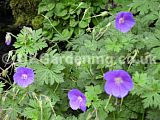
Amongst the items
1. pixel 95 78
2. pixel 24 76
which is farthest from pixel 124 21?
pixel 24 76

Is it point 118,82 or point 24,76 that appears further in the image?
point 24,76

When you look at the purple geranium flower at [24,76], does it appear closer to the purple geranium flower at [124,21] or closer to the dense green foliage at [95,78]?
the dense green foliage at [95,78]

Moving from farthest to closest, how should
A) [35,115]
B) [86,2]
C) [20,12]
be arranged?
1. [20,12]
2. [86,2]
3. [35,115]

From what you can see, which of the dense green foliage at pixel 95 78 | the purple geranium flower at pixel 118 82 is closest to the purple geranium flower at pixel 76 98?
the dense green foliage at pixel 95 78

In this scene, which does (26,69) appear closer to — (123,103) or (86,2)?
(123,103)

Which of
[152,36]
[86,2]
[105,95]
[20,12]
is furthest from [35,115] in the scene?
[20,12]

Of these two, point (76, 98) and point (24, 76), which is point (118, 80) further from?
point (24, 76)

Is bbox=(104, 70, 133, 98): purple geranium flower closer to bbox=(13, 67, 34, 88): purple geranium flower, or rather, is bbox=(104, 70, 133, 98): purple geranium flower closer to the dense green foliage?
the dense green foliage
